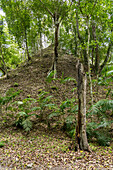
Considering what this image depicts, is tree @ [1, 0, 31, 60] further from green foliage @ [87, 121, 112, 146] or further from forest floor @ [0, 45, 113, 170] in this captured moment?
green foliage @ [87, 121, 112, 146]

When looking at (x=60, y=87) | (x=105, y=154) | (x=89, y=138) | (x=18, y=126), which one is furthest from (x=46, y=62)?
(x=105, y=154)

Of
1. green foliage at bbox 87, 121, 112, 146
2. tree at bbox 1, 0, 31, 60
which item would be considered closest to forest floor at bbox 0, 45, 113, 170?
green foliage at bbox 87, 121, 112, 146

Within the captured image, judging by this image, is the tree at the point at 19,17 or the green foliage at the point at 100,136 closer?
the green foliage at the point at 100,136

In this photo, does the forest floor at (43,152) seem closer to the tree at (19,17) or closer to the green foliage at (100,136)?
the green foliage at (100,136)

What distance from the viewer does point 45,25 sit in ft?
53.9

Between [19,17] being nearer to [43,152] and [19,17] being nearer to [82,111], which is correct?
[82,111]

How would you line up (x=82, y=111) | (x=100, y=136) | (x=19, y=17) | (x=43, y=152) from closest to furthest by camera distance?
(x=82, y=111) < (x=43, y=152) < (x=100, y=136) < (x=19, y=17)

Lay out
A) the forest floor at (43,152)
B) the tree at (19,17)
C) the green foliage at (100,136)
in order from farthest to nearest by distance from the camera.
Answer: the tree at (19,17) → the green foliage at (100,136) → the forest floor at (43,152)

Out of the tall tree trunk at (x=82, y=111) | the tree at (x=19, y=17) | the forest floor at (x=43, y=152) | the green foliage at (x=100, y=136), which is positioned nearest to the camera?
the forest floor at (x=43, y=152)

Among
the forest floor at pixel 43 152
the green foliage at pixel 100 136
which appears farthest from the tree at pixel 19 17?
the green foliage at pixel 100 136

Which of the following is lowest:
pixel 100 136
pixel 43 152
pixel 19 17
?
pixel 43 152

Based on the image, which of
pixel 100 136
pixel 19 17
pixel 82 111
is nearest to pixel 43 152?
pixel 82 111

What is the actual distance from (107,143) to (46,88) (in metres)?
6.89

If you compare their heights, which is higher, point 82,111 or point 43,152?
point 82,111
